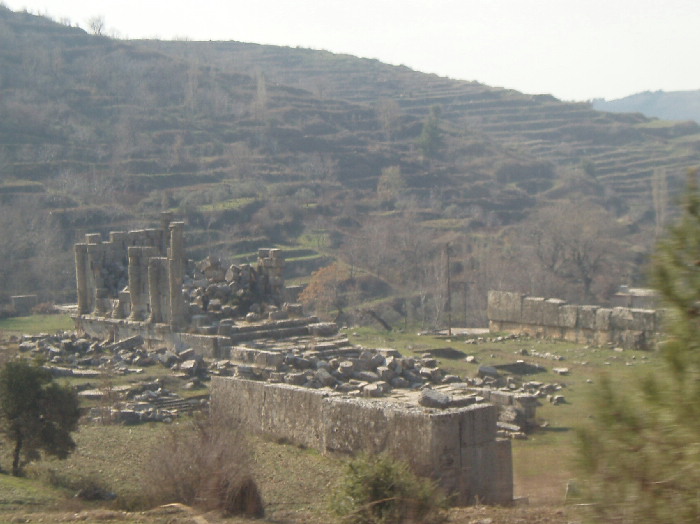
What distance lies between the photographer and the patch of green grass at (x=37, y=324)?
2533cm

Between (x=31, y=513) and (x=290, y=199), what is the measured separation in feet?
152

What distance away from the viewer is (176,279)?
20.6m

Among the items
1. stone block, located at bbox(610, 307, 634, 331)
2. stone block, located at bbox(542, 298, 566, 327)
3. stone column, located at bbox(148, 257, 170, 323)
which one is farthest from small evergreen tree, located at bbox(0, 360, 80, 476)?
stone block, located at bbox(542, 298, 566, 327)

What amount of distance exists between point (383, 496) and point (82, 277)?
694 inches

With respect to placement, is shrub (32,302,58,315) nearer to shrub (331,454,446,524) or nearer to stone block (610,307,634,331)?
stone block (610,307,634,331)

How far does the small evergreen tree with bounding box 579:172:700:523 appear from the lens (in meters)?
4.25

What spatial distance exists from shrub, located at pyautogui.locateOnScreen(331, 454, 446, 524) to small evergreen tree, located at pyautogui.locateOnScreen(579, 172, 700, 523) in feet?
A: 12.4

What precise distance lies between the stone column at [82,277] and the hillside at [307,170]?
1173cm

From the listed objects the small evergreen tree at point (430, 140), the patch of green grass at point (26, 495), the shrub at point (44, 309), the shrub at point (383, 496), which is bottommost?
the shrub at point (44, 309)

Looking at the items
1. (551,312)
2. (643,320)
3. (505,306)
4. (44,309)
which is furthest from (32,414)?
(44,309)

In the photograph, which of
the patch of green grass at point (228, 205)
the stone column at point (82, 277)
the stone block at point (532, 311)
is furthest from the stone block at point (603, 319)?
the patch of green grass at point (228, 205)

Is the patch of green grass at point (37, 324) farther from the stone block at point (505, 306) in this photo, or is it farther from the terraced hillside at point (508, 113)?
the terraced hillside at point (508, 113)

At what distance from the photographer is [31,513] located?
9594 millimetres

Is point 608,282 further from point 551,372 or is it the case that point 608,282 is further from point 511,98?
point 511,98
